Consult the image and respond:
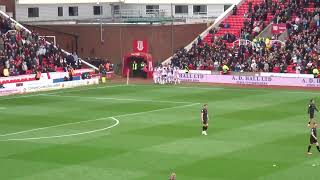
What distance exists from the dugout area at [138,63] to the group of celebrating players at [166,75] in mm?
4419

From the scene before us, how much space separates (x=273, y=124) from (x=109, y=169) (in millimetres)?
13840

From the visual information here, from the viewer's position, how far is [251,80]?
6278 centimetres

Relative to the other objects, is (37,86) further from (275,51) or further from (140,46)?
(275,51)

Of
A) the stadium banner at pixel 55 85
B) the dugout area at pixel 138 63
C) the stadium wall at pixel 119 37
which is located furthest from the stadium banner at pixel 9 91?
the stadium wall at pixel 119 37

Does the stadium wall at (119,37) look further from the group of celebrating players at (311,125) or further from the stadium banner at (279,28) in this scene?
the group of celebrating players at (311,125)

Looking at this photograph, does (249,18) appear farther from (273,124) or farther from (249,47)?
(273,124)

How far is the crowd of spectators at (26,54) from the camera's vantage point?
63.6 m

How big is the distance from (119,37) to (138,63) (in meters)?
4.78

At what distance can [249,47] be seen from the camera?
2692 inches

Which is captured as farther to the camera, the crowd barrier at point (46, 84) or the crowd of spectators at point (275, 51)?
the crowd of spectators at point (275, 51)

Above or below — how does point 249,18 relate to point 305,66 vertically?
above

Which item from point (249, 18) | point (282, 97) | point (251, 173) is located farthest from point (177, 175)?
point (249, 18)

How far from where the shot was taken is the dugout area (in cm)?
6919

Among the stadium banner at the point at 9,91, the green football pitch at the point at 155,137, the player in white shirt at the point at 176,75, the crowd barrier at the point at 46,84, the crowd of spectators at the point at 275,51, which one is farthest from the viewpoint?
the player in white shirt at the point at 176,75
